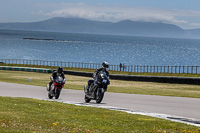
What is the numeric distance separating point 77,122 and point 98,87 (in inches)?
261

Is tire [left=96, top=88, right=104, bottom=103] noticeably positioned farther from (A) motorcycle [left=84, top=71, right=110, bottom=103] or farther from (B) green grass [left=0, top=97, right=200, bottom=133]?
(B) green grass [left=0, top=97, right=200, bottom=133]

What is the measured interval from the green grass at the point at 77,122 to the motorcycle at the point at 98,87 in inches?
131

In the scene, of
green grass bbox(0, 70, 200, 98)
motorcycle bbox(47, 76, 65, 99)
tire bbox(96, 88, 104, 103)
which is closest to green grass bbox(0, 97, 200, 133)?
Answer: tire bbox(96, 88, 104, 103)

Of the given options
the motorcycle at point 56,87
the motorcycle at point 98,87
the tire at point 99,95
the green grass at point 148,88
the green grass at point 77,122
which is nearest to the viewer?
the green grass at point 77,122

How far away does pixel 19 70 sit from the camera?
60969 millimetres

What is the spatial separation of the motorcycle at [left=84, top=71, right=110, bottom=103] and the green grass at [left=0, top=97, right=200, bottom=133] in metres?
3.34

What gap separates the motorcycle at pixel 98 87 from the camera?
1744 centimetres

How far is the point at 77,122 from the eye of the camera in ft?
37.5

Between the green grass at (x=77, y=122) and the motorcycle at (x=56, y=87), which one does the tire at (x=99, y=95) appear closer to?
the motorcycle at (x=56, y=87)

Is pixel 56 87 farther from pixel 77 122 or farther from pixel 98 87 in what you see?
pixel 77 122

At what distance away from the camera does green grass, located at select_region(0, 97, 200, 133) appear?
10243 millimetres

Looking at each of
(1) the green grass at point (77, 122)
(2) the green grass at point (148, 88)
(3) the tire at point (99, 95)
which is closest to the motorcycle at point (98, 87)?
(3) the tire at point (99, 95)

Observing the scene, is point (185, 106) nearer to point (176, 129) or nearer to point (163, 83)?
point (176, 129)

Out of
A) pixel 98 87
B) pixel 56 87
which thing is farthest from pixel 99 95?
pixel 56 87
